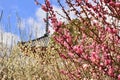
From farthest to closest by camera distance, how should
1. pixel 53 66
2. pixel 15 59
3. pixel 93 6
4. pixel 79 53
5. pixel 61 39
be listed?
pixel 15 59 < pixel 53 66 < pixel 93 6 < pixel 61 39 < pixel 79 53

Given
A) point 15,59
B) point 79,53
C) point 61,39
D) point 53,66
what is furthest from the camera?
point 15,59

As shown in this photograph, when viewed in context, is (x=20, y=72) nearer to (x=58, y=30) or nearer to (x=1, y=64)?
(x=1, y=64)

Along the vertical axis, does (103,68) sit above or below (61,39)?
below

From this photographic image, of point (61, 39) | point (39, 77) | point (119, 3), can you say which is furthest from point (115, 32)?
point (39, 77)

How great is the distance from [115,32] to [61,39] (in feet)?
1.61

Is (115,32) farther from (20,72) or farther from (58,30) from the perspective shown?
(20,72)

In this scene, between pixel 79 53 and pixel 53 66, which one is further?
pixel 53 66

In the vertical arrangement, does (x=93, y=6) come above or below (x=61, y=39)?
above

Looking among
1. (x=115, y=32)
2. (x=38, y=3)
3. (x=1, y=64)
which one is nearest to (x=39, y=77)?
(x=1, y=64)

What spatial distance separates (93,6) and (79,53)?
684 millimetres

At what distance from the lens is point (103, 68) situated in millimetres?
2926

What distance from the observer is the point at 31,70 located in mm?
7668

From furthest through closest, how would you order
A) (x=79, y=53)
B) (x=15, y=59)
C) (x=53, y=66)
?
1. (x=15, y=59)
2. (x=53, y=66)
3. (x=79, y=53)

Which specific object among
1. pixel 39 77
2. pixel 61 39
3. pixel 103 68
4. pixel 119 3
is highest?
pixel 119 3
